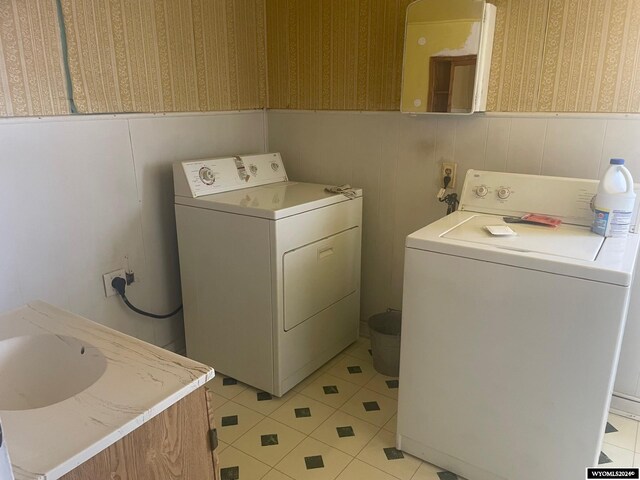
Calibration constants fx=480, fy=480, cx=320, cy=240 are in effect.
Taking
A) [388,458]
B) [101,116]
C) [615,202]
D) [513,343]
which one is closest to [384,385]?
[388,458]

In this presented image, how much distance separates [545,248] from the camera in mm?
1612

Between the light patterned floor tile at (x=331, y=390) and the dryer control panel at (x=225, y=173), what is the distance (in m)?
1.10

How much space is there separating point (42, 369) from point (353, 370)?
5.33 ft

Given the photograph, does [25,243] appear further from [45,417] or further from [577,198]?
[577,198]

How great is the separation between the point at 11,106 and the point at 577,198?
2.25 metres

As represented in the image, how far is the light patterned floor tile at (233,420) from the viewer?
82.7 inches

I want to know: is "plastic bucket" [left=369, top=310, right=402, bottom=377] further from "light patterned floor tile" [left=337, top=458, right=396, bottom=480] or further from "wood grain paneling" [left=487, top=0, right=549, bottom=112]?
"wood grain paneling" [left=487, top=0, right=549, bottom=112]

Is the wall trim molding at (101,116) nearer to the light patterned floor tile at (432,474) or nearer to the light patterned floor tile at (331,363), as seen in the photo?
the light patterned floor tile at (331,363)

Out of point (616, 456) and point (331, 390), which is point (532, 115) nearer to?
→ point (616, 456)

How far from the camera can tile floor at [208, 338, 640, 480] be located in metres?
1.89

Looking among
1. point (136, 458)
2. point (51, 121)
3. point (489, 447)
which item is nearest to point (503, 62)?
point (489, 447)

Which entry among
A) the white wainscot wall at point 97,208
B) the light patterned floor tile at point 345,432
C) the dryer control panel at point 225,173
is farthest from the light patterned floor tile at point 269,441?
the dryer control panel at point 225,173

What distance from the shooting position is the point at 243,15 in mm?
2691

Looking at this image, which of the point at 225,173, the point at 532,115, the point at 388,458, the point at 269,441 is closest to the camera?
the point at 388,458
